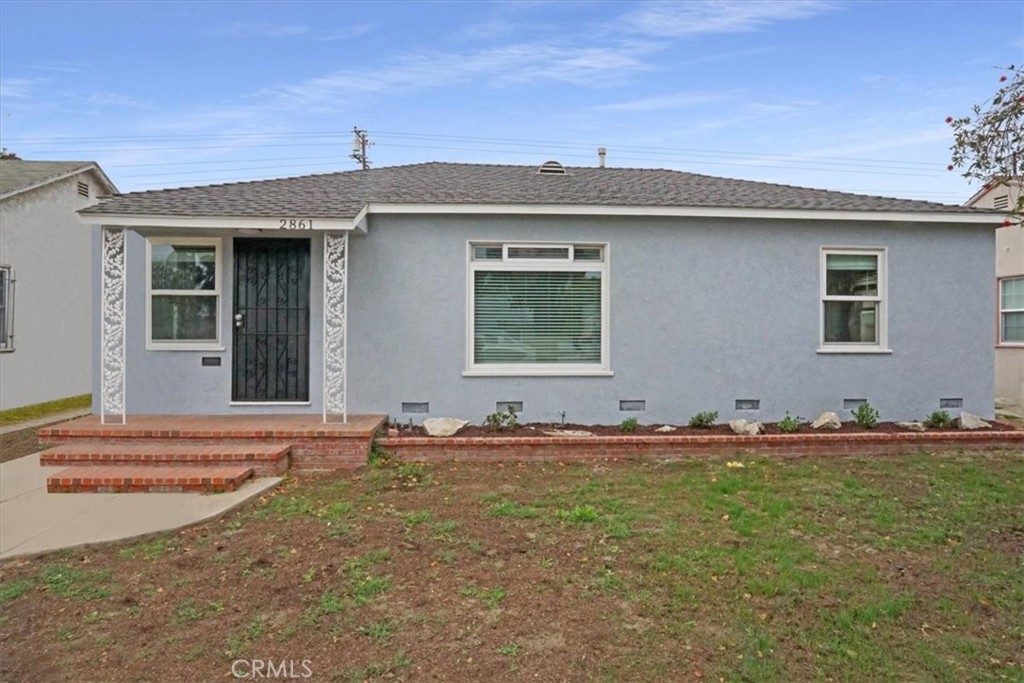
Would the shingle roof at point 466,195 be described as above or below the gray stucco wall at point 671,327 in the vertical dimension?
above

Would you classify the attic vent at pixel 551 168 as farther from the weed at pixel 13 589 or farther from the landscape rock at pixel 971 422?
the weed at pixel 13 589

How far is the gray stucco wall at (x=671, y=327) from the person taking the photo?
764 cm

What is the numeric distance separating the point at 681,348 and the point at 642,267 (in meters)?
1.21

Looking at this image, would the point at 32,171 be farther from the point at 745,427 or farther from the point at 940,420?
the point at 940,420

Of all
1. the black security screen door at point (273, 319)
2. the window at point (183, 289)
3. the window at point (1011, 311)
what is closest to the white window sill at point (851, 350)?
the window at point (1011, 311)

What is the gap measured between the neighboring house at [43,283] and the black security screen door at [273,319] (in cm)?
628

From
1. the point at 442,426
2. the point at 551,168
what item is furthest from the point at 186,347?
the point at 551,168

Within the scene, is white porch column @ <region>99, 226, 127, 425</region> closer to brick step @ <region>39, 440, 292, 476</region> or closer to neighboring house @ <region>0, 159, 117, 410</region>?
brick step @ <region>39, 440, 292, 476</region>

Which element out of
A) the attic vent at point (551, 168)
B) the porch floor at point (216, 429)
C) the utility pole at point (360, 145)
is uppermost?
the utility pole at point (360, 145)

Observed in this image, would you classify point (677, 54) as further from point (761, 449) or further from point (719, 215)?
point (761, 449)

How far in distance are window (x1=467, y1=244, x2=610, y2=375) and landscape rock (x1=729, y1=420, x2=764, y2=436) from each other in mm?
1747

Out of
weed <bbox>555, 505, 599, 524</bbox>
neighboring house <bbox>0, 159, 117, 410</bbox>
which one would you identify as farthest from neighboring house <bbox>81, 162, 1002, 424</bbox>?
neighboring house <bbox>0, 159, 117, 410</bbox>

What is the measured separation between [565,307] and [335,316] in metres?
2.95

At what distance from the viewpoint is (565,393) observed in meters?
7.86
